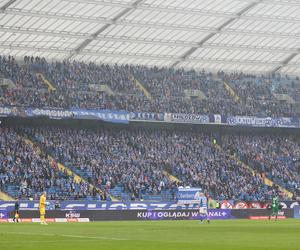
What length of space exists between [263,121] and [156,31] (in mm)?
14381

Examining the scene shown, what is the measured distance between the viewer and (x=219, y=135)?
274 ft

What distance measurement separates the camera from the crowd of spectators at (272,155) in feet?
257

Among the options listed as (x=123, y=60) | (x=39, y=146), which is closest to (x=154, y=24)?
(x=123, y=60)

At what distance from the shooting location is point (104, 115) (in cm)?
7438

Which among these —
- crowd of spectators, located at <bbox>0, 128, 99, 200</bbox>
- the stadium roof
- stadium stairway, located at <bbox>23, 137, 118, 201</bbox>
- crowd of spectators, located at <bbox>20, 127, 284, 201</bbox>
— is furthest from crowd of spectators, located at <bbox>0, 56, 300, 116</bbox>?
crowd of spectators, located at <bbox>0, 128, 99, 200</bbox>

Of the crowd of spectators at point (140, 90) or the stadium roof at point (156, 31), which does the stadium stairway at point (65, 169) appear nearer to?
the crowd of spectators at point (140, 90)

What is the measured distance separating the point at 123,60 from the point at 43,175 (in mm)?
24728

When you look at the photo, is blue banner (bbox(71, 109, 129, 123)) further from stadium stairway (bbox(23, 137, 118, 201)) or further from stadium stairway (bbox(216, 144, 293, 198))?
stadium stairway (bbox(216, 144, 293, 198))

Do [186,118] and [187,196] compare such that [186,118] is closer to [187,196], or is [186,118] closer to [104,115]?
[104,115]

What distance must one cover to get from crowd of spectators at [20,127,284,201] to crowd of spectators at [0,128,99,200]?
2488 mm

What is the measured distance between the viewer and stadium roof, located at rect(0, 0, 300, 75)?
71562 millimetres

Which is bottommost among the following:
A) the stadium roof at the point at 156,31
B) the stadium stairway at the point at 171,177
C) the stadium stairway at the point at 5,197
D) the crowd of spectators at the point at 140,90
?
the stadium stairway at the point at 5,197

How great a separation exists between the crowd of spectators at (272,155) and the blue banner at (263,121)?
2.08 meters

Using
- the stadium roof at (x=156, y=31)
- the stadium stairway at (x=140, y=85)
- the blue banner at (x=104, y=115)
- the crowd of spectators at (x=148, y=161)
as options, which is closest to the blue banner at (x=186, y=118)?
the crowd of spectators at (x=148, y=161)
